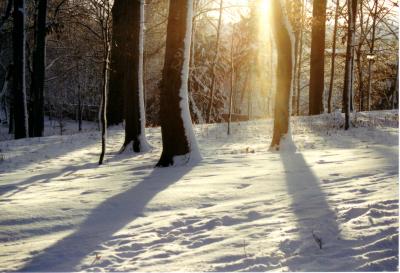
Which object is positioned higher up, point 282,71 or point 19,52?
point 19,52

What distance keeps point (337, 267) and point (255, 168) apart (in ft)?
14.1

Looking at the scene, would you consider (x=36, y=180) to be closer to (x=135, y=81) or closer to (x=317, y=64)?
(x=135, y=81)

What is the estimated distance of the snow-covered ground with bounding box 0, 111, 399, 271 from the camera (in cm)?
359

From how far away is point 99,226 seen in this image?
15.5ft

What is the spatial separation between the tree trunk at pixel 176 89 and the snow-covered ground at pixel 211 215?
1.89 feet

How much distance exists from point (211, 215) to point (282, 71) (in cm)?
615

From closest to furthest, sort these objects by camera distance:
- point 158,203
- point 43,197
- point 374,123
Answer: point 158,203
point 43,197
point 374,123

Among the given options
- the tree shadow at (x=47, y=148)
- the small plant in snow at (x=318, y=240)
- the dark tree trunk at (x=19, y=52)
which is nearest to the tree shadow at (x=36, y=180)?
the tree shadow at (x=47, y=148)

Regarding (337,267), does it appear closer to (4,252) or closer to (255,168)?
(4,252)

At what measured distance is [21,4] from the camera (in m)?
16.0

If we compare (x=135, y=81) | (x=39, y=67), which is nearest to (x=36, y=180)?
(x=135, y=81)

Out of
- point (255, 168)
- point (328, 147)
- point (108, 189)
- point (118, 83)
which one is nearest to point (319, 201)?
point (255, 168)

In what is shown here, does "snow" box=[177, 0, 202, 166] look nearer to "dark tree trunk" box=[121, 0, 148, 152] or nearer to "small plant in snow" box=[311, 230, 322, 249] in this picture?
"dark tree trunk" box=[121, 0, 148, 152]

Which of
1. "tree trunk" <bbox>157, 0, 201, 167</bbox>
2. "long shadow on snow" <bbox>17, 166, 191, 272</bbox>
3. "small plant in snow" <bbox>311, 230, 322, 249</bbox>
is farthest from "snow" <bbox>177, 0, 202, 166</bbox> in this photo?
"small plant in snow" <bbox>311, 230, 322, 249</bbox>
